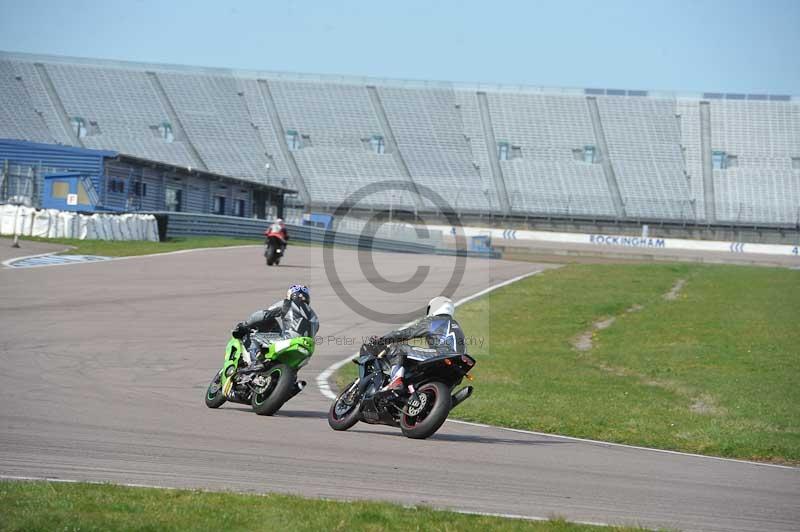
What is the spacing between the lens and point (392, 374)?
34.3 ft

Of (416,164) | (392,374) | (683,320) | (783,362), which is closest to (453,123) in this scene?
(416,164)

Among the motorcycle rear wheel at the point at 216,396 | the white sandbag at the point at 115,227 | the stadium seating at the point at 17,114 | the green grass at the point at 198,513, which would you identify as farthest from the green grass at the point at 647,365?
the stadium seating at the point at 17,114

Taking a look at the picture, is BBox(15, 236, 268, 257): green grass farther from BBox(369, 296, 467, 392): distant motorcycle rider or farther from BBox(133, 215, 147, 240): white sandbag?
BBox(369, 296, 467, 392): distant motorcycle rider

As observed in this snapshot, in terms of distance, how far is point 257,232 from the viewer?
46312mm

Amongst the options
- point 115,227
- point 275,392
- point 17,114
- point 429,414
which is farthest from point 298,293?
point 17,114

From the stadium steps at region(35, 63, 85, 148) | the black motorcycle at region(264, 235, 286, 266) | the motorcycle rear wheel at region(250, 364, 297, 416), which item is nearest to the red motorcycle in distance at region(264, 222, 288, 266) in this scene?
the black motorcycle at region(264, 235, 286, 266)

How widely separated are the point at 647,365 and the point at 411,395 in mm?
8965

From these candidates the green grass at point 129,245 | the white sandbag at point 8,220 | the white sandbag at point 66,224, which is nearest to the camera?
the green grass at point 129,245

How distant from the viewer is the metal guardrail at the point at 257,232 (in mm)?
41688

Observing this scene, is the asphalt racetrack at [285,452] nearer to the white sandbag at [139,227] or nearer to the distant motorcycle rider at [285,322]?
the distant motorcycle rider at [285,322]

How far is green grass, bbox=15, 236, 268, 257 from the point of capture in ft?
111

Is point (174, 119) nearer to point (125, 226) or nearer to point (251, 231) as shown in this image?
point (251, 231)

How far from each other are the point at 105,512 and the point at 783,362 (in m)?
14.3

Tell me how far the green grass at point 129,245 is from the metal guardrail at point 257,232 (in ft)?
2.27
